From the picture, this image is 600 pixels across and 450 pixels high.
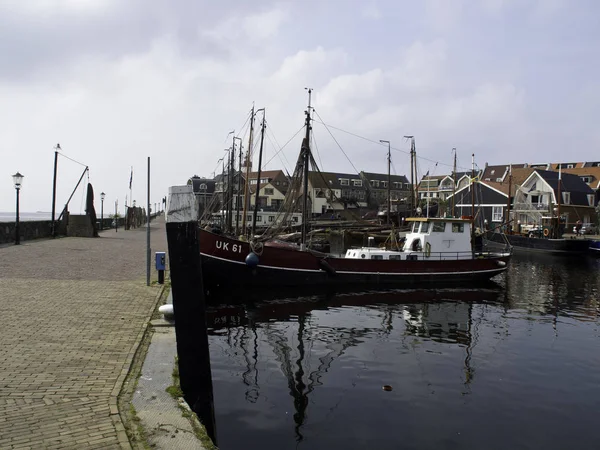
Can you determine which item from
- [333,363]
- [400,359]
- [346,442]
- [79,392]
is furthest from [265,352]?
[79,392]

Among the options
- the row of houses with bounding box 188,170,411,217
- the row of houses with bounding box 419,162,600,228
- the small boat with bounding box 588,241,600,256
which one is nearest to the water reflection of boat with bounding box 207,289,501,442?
the small boat with bounding box 588,241,600,256

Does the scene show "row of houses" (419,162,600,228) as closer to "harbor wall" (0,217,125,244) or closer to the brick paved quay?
"harbor wall" (0,217,125,244)

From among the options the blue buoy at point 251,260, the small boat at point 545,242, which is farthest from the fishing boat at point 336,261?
the small boat at point 545,242

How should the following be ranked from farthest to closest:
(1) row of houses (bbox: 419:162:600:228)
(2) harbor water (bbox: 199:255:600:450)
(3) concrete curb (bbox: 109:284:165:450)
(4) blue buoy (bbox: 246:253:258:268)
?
(1) row of houses (bbox: 419:162:600:228), (4) blue buoy (bbox: 246:253:258:268), (2) harbor water (bbox: 199:255:600:450), (3) concrete curb (bbox: 109:284:165:450)

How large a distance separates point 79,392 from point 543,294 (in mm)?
23712

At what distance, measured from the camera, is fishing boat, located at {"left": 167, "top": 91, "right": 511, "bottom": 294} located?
21578 millimetres

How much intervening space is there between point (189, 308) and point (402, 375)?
5.81 meters

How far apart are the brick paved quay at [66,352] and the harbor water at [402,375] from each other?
2.09 m

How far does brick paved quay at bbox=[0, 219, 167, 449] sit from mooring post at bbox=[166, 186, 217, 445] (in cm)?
92

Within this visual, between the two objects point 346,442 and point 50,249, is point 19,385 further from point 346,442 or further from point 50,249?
point 50,249

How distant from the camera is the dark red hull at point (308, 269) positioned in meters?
21.4

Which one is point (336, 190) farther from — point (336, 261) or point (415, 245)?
point (336, 261)

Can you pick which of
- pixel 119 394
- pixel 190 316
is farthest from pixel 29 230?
pixel 119 394

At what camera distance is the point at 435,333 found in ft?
49.0
